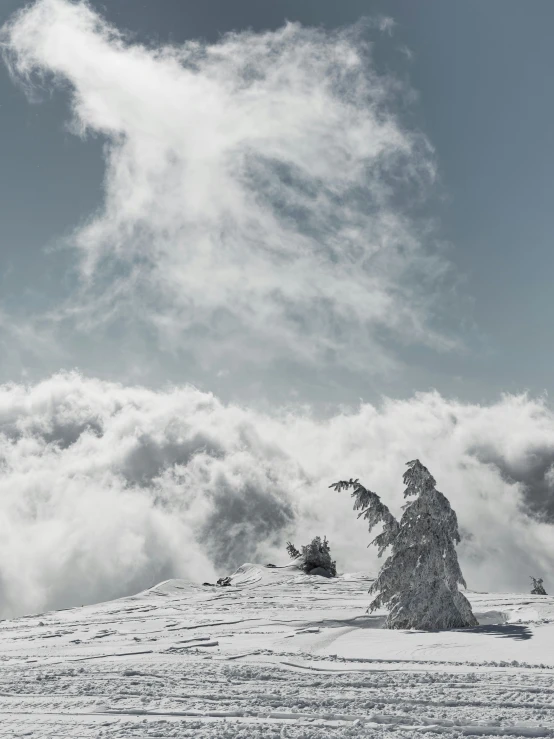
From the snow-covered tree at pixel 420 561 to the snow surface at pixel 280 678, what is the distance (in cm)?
123

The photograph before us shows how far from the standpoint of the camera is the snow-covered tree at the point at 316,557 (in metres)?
41.5

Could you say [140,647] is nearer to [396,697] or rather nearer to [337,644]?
[337,644]

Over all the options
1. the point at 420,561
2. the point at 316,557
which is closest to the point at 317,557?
the point at 316,557

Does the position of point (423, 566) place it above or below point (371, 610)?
above

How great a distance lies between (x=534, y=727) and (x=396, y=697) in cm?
222

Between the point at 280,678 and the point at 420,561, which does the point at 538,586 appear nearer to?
the point at 420,561

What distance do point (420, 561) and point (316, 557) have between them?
2519cm

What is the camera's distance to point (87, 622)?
2223 centimetres

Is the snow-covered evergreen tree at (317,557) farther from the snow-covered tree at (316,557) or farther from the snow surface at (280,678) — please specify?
the snow surface at (280,678)

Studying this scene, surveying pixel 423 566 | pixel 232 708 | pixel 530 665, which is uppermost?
pixel 423 566

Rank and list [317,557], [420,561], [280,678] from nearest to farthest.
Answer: [280,678]
[420,561]
[317,557]

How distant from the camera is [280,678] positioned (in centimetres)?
1034

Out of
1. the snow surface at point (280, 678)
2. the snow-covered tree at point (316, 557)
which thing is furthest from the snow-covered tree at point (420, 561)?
the snow-covered tree at point (316, 557)

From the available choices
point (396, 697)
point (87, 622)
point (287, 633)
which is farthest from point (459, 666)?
point (87, 622)
